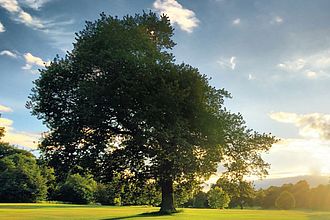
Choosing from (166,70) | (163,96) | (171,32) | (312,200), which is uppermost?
(171,32)

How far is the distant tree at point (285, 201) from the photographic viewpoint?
117688 mm

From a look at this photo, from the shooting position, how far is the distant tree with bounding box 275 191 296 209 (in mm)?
117688

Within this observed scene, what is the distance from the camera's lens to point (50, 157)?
37781 mm

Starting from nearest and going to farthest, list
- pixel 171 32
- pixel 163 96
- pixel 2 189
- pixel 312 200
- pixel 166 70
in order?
pixel 163 96, pixel 166 70, pixel 171 32, pixel 2 189, pixel 312 200

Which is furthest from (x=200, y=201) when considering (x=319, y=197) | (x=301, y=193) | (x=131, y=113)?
(x=131, y=113)

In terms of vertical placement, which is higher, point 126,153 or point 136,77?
point 136,77

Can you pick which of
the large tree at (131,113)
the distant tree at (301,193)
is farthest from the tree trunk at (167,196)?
the distant tree at (301,193)

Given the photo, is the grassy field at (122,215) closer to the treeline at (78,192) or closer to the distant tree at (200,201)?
the treeline at (78,192)

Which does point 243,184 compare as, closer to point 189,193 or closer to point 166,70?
point 189,193

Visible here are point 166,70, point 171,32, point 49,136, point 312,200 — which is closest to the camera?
point 166,70

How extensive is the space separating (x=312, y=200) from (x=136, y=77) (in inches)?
4199

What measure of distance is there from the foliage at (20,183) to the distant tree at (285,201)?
69.1 m

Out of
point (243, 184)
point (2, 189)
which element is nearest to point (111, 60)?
point (243, 184)

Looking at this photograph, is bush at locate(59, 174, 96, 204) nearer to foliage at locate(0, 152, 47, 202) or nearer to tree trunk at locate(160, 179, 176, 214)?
foliage at locate(0, 152, 47, 202)
